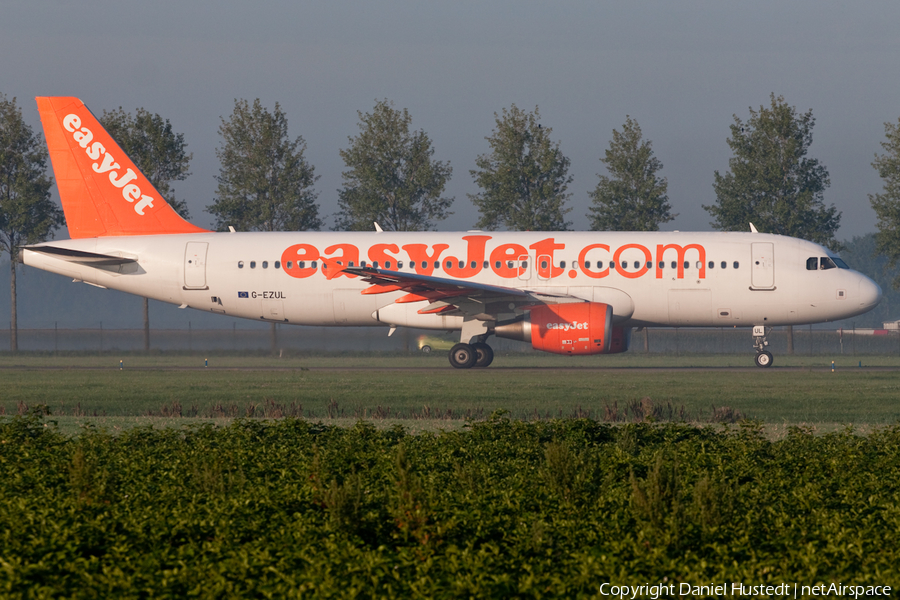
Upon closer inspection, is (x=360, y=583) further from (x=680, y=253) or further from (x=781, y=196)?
(x=781, y=196)

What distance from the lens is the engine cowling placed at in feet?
93.6

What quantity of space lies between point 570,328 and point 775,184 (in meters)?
24.3

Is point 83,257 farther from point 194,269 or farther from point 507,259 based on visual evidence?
point 507,259

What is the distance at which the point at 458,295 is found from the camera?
2925cm

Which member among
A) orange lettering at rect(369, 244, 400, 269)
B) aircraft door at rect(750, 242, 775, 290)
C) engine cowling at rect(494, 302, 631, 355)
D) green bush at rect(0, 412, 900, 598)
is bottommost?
green bush at rect(0, 412, 900, 598)

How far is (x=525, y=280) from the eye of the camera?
30266 mm

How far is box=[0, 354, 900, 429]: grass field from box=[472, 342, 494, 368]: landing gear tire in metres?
0.51

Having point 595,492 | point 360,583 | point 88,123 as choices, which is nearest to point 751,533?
point 595,492

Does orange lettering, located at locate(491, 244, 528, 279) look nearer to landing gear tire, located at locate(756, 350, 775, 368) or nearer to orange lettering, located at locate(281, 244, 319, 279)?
orange lettering, located at locate(281, 244, 319, 279)

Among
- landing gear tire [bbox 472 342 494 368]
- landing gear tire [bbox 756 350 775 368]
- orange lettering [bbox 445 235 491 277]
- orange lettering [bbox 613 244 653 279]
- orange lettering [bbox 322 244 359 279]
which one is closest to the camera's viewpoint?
orange lettering [bbox 613 244 653 279]

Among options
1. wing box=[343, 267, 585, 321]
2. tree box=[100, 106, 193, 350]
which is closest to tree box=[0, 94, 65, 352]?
tree box=[100, 106, 193, 350]

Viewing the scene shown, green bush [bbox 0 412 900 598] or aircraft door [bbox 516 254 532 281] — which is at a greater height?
aircraft door [bbox 516 254 532 281]

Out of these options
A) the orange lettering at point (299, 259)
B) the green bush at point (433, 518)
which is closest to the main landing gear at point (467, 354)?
the orange lettering at point (299, 259)

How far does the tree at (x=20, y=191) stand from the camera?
160 ft
